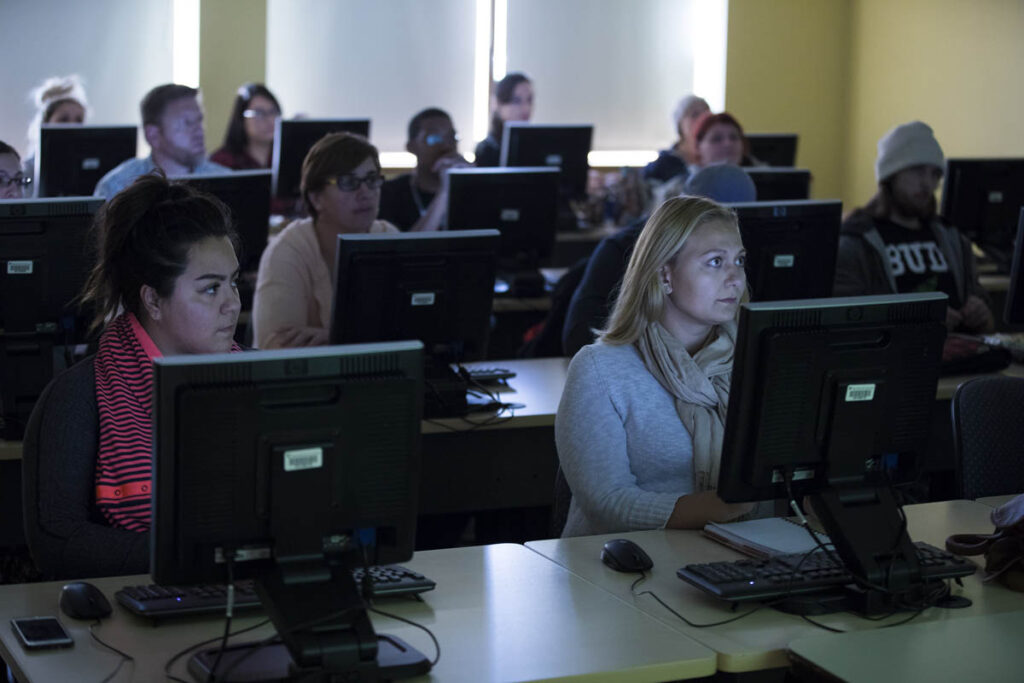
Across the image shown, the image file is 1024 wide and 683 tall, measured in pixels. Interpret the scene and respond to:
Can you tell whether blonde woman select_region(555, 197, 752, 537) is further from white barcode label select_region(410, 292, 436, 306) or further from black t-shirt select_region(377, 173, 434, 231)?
black t-shirt select_region(377, 173, 434, 231)

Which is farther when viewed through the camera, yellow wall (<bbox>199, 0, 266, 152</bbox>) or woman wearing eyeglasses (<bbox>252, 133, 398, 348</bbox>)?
yellow wall (<bbox>199, 0, 266, 152</bbox>)

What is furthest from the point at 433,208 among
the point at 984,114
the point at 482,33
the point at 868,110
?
the point at 868,110

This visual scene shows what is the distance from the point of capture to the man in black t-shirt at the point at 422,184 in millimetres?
5539

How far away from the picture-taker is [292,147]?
625 centimetres

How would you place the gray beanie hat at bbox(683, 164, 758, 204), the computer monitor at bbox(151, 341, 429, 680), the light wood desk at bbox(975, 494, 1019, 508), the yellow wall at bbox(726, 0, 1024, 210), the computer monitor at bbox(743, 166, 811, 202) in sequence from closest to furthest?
the computer monitor at bbox(151, 341, 429, 680), the light wood desk at bbox(975, 494, 1019, 508), the gray beanie hat at bbox(683, 164, 758, 204), the computer monitor at bbox(743, 166, 811, 202), the yellow wall at bbox(726, 0, 1024, 210)

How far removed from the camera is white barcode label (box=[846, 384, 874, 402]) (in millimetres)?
2141

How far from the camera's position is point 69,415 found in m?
2.25

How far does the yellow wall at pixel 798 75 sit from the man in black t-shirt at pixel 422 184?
4.12 m

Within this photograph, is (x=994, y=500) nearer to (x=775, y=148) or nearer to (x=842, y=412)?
(x=842, y=412)

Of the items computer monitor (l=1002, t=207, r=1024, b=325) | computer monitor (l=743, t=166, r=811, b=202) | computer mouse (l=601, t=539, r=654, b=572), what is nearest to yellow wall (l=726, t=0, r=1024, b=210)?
computer monitor (l=743, t=166, r=811, b=202)

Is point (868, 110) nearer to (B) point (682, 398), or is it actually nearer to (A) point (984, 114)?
(A) point (984, 114)

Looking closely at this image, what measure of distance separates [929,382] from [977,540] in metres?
0.33

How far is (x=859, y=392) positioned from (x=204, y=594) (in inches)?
39.9

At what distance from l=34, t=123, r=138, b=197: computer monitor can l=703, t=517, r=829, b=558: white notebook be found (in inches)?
152
